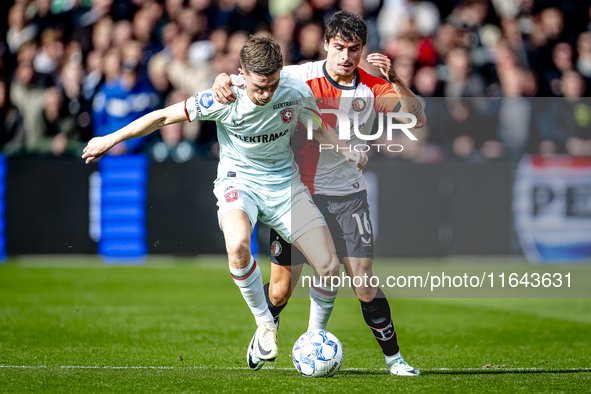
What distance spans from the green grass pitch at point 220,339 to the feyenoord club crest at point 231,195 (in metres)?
1.17

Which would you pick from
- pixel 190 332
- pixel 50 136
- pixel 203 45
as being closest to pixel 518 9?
pixel 203 45

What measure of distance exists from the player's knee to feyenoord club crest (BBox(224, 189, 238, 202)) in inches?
14.4

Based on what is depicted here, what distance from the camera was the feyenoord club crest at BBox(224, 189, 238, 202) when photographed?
527cm

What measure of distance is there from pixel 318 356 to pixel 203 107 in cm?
181

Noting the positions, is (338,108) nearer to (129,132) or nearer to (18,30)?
(129,132)

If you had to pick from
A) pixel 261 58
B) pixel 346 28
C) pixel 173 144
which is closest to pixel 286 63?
pixel 173 144

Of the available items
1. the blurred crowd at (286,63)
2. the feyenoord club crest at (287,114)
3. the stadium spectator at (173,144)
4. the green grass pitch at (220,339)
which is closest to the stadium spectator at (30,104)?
the blurred crowd at (286,63)

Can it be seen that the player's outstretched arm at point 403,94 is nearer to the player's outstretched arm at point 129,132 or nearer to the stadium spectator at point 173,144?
the player's outstretched arm at point 129,132

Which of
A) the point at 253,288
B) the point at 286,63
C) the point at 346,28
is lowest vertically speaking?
the point at 253,288

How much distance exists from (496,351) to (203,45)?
747 cm

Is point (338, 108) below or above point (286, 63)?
below

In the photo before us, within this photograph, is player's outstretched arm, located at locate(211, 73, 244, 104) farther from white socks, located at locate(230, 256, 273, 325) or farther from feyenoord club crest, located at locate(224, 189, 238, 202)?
white socks, located at locate(230, 256, 273, 325)

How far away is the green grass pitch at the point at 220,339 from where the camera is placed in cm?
468

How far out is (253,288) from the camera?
5203 millimetres
